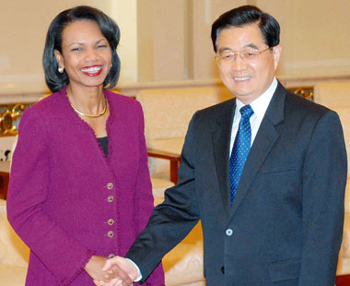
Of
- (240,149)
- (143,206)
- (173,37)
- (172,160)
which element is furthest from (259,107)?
(173,37)

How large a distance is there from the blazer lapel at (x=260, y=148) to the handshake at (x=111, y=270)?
19.7 inches

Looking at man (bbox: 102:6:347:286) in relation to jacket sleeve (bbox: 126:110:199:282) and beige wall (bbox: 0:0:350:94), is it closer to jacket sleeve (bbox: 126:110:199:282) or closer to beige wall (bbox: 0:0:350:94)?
jacket sleeve (bbox: 126:110:199:282)

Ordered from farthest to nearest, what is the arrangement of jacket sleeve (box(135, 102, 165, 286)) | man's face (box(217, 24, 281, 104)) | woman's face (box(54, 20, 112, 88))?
jacket sleeve (box(135, 102, 165, 286))
woman's face (box(54, 20, 112, 88))
man's face (box(217, 24, 281, 104))

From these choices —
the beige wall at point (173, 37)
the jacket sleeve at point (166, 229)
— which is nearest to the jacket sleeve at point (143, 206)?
the jacket sleeve at point (166, 229)

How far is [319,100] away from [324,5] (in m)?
2.29

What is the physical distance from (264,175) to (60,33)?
93 cm

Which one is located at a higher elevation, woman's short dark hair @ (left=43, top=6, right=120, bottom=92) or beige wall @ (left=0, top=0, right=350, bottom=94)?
woman's short dark hair @ (left=43, top=6, right=120, bottom=92)

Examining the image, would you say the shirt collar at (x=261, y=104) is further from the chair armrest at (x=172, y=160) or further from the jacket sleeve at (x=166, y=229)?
the chair armrest at (x=172, y=160)

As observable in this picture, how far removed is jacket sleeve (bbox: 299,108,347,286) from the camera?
6.98 feet

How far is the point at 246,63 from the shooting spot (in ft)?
7.38

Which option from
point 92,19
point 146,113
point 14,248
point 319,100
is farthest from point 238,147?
point 319,100

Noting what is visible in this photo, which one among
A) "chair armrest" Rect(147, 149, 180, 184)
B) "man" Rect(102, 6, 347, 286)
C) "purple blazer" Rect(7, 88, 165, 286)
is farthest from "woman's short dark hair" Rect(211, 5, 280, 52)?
"chair armrest" Rect(147, 149, 180, 184)

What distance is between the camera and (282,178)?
2168 mm

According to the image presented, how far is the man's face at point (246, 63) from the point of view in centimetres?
225
